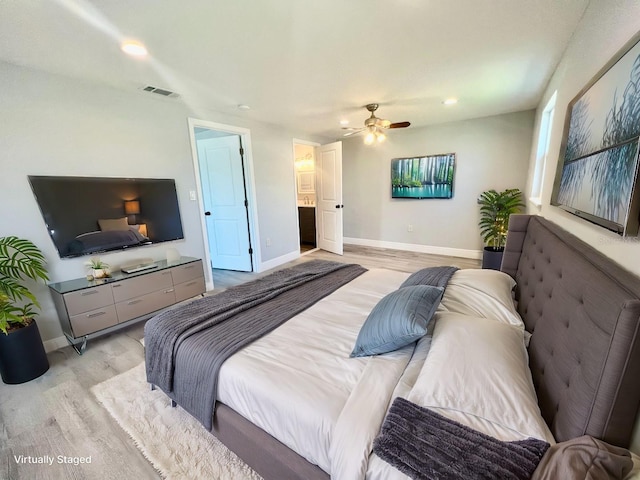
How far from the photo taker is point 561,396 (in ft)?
2.84

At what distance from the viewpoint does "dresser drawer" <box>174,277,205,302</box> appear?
291 centimetres

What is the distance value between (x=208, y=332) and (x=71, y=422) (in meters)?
1.10

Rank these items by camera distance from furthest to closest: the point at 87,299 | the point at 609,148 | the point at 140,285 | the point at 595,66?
the point at 140,285
the point at 87,299
the point at 595,66
the point at 609,148

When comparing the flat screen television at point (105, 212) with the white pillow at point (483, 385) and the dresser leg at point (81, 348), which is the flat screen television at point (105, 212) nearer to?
the dresser leg at point (81, 348)

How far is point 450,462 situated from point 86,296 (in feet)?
9.26

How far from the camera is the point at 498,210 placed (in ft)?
13.3

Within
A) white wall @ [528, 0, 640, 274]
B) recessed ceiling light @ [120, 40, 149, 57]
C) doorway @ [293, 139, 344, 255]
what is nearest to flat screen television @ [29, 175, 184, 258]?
recessed ceiling light @ [120, 40, 149, 57]

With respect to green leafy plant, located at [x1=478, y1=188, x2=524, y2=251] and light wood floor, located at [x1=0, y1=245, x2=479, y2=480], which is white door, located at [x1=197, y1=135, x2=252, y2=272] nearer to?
light wood floor, located at [x1=0, y1=245, x2=479, y2=480]

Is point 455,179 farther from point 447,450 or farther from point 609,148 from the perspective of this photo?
point 447,450

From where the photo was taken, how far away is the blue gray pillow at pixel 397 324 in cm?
114

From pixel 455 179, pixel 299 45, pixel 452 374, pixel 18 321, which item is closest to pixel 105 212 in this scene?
pixel 18 321

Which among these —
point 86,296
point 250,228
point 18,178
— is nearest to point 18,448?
point 86,296

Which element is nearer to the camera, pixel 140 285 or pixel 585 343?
pixel 585 343

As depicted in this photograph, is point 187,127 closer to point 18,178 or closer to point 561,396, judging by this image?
point 18,178
